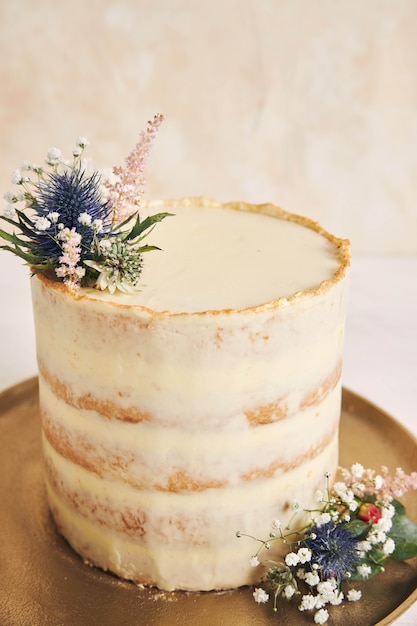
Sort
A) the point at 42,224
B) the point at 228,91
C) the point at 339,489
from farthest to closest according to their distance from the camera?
1. the point at 228,91
2. the point at 339,489
3. the point at 42,224

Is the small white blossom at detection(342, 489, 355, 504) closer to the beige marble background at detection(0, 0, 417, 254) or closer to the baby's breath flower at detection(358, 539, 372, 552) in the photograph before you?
the baby's breath flower at detection(358, 539, 372, 552)

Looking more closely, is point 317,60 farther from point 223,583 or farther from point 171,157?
point 223,583

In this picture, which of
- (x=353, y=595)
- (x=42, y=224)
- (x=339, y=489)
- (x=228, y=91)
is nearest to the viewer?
(x=42, y=224)

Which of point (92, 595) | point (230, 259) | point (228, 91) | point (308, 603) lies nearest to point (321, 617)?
point (308, 603)

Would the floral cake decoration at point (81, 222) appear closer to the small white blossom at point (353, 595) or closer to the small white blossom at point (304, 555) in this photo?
the small white blossom at point (304, 555)

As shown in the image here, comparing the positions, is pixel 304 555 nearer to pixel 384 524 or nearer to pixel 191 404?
pixel 384 524

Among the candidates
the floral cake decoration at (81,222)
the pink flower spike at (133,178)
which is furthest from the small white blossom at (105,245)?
the pink flower spike at (133,178)
